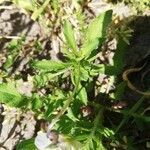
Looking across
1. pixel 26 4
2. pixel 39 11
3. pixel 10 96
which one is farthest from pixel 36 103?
pixel 26 4

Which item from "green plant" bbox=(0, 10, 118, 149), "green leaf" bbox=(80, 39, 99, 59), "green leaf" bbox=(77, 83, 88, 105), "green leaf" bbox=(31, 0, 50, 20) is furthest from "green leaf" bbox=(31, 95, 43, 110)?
"green leaf" bbox=(31, 0, 50, 20)

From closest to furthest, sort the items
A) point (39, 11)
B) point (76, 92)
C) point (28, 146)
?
point (28, 146), point (76, 92), point (39, 11)

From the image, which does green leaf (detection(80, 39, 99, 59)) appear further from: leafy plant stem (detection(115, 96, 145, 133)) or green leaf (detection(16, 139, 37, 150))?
green leaf (detection(16, 139, 37, 150))

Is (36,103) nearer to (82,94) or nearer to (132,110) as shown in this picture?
(82,94)

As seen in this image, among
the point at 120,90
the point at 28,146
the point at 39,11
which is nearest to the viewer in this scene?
the point at 28,146

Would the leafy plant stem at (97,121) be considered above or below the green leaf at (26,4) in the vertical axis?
below

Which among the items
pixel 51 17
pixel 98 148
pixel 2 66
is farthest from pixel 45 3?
pixel 98 148

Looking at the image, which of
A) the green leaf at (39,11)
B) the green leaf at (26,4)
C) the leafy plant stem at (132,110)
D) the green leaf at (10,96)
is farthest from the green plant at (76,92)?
the green leaf at (26,4)

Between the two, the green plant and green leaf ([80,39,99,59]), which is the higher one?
green leaf ([80,39,99,59])

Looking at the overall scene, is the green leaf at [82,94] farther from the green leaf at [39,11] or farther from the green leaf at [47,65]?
the green leaf at [39,11]
